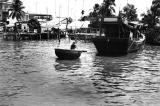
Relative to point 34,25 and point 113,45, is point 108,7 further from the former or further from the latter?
point 113,45

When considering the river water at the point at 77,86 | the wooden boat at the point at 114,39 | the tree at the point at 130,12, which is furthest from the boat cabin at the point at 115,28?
the tree at the point at 130,12

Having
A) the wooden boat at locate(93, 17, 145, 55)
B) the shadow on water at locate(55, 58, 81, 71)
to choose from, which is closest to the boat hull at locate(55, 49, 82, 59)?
the shadow on water at locate(55, 58, 81, 71)

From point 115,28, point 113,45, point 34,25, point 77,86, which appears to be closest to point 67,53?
point 113,45

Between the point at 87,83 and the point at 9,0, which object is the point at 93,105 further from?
the point at 9,0

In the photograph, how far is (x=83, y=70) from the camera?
85.7 feet

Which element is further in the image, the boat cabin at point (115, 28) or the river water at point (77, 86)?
the boat cabin at point (115, 28)

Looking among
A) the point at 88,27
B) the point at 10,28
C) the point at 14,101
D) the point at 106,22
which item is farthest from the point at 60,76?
the point at 10,28

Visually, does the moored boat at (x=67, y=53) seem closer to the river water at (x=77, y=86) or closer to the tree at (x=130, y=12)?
the river water at (x=77, y=86)

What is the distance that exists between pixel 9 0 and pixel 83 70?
108683 mm

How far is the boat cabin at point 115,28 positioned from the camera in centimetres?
3816

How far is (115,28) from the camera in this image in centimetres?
3925

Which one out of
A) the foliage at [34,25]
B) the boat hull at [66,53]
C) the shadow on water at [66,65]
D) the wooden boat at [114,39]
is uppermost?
the foliage at [34,25]

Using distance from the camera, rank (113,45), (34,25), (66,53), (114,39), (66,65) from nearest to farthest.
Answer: (66,65) < (66,53) < (114,39) < (113,45) < (34,25)

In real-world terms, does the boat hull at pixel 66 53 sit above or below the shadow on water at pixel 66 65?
above
